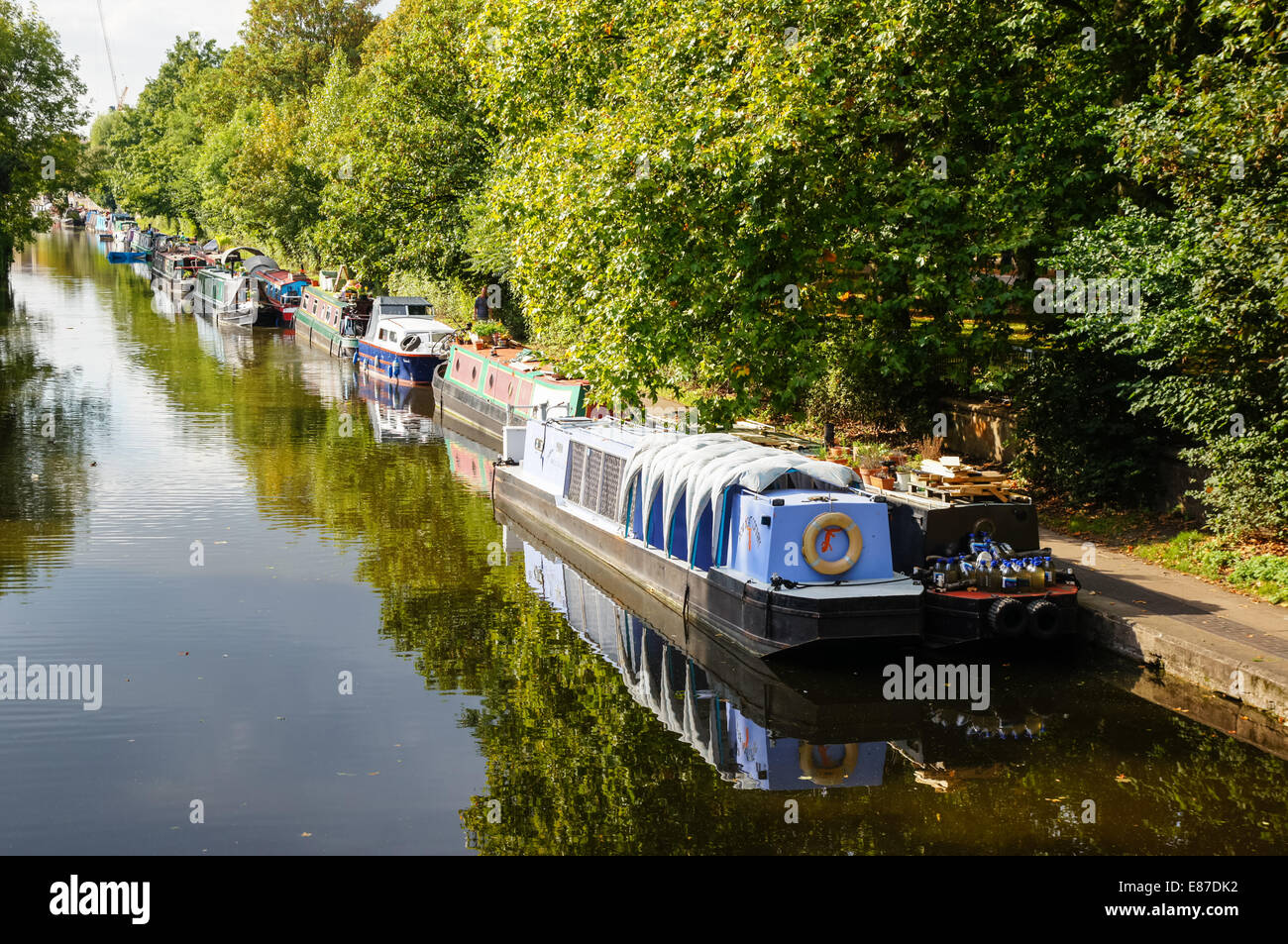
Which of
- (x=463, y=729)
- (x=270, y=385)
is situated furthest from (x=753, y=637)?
(x=270, y=385)

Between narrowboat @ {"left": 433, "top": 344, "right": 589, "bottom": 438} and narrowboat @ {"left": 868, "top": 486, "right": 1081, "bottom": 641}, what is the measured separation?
943 centimetres

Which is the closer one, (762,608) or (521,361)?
(762,608)

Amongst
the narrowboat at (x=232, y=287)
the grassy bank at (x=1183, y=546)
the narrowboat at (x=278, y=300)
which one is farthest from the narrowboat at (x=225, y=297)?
the grassy bank at (x=1183, y=546)

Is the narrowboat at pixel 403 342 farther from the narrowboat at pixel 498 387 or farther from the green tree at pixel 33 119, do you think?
the green tree at pixel 33 119

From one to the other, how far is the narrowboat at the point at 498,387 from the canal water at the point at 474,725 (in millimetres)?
4701

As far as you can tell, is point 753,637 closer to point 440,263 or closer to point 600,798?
point 600,798

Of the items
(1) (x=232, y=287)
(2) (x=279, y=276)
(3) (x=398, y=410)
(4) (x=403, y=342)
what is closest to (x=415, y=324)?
(4) (x=403, y=342)

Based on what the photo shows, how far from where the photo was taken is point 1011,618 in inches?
497

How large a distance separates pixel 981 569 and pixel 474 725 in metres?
5.82

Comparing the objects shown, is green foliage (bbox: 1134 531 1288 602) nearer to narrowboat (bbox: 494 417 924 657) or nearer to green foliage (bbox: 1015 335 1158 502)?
green foliage (bbox: 1015 335 1158 502)

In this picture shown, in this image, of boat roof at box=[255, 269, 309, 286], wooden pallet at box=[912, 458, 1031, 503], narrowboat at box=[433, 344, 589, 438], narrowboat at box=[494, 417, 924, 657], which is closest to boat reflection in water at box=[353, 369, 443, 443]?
narrowboat at box=[433, 344, 589, 438]

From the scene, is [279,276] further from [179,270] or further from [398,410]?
[398,410]

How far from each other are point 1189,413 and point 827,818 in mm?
7741

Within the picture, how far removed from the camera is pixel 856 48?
686 inches
